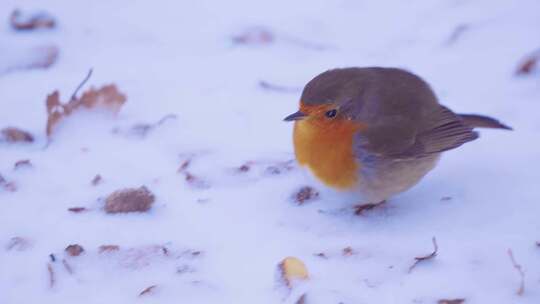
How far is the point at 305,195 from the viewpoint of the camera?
3.82m

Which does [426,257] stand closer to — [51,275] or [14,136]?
[51,275]

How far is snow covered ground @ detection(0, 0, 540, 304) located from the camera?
3135mm

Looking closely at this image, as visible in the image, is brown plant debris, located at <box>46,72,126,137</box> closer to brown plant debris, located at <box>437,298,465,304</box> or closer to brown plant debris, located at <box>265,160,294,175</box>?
brown plant debris, located at <box>265,160,294,175</box>

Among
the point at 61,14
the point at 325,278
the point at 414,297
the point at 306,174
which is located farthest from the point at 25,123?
the point at 414,297

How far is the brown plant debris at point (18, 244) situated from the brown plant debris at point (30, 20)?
2.30m

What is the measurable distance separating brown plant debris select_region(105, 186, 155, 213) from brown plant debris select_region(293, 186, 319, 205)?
0.74m

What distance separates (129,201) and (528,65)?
262cm

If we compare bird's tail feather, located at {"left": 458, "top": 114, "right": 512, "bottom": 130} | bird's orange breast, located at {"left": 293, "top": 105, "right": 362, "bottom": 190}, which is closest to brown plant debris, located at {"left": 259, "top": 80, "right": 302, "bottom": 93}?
bird's orange breast, located at {"left": 293, "top": 105, "right": 362, "bottom": 190}

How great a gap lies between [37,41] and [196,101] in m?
1.29

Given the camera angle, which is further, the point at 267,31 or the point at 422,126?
the point at 267,31

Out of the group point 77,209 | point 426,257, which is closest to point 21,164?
point 77,209

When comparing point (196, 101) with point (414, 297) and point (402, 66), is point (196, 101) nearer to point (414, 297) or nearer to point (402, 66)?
point (402, 66)

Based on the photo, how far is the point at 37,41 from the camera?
5129 millimetres

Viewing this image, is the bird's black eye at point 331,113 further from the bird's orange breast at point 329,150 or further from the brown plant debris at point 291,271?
the brown plant debris at point 291,271
